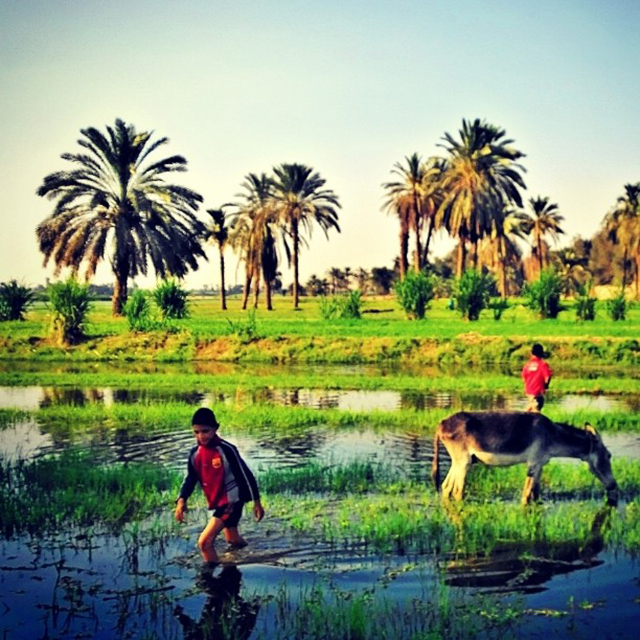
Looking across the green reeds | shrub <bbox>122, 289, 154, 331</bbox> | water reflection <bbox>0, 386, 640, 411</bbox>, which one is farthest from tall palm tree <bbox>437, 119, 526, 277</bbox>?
the green reeds

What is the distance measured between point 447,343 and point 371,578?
22.0 m

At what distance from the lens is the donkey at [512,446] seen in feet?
30.9

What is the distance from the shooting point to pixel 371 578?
738 cm

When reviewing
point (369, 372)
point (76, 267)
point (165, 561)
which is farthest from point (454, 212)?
point (165, 561)

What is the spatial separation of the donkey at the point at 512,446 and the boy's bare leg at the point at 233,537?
2.61m

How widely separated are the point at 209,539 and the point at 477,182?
48719 mm

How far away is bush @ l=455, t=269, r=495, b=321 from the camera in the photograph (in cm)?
3720

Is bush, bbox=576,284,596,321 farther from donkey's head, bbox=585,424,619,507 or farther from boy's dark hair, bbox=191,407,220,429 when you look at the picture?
boy's dark hair, bbox=191,407,220,429

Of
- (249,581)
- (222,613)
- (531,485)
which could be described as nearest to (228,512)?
(249,581)

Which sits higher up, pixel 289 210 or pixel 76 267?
pixel 289 210

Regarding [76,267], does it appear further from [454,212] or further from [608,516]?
[608,516]

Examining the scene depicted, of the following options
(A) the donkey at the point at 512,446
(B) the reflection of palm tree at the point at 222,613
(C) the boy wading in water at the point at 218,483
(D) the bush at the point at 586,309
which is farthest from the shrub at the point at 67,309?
(B) the reflection of palm tree at the point at 222,613

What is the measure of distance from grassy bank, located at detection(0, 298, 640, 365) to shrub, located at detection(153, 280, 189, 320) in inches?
175

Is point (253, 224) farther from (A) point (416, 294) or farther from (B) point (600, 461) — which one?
(B) point (600, 461)
